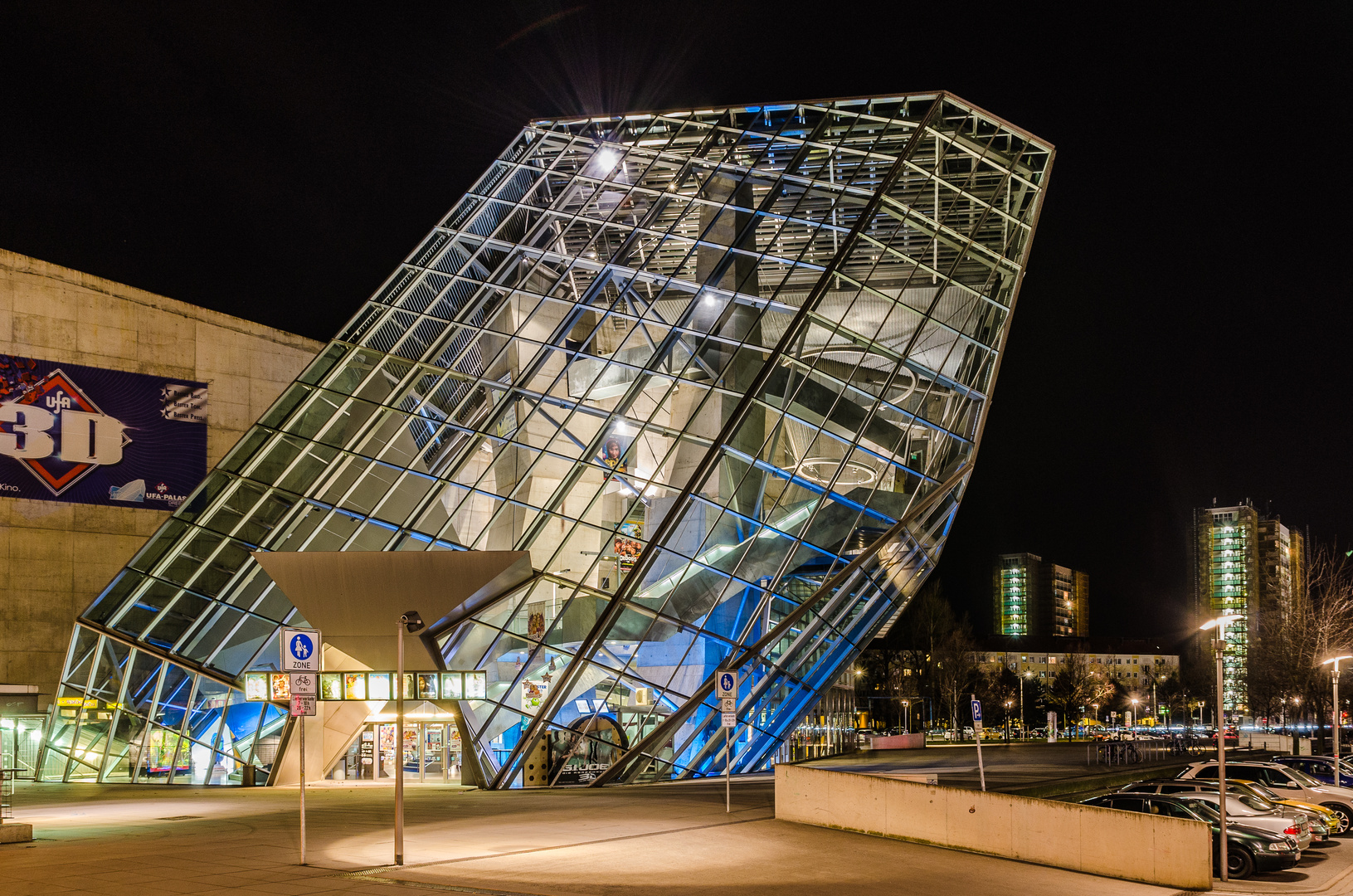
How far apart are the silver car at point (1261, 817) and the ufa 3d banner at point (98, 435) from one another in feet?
135

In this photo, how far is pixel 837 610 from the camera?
108 ft

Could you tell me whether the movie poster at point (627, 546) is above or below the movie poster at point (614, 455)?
below

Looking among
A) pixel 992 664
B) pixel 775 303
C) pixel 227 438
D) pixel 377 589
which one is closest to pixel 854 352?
pixel 775 303

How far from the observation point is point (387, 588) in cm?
2872

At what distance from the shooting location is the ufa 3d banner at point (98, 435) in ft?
145

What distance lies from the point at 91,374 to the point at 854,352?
3083 centimetres

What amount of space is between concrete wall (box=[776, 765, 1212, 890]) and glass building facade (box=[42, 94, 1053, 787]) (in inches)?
335

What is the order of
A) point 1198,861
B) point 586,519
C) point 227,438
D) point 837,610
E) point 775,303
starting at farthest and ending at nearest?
point 227,438
point 775,303
point 837,610
point 586,519
point 1198,861

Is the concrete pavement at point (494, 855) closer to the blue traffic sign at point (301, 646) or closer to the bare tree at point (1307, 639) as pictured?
the blue traffic sign at point (301, 646)

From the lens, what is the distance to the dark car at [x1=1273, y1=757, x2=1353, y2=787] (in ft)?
104

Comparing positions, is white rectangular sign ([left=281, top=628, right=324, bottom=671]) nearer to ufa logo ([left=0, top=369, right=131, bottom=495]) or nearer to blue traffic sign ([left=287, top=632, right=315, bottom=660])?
blue traffic sign ([left=287, top=632, right=315, bottom=660])

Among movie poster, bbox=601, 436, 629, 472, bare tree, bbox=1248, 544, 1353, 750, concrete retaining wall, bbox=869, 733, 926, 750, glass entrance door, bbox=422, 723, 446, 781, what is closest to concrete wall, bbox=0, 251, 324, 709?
glass entrance door, bbox=422, 723, 446, 781

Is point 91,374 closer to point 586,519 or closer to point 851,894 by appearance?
point 586,519

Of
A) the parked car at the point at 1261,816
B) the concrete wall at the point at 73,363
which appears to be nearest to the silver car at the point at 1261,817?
the parked car at the point at 1261,816
